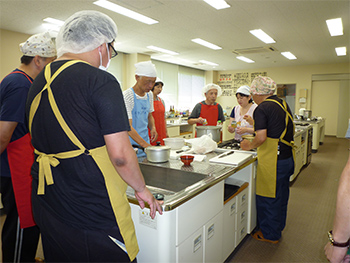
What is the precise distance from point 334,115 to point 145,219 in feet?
35.0

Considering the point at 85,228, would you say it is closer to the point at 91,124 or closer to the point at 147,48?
the point at 91,124

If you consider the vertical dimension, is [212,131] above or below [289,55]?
below

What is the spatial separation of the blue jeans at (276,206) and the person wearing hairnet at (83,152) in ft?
5.19

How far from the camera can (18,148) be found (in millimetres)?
1567

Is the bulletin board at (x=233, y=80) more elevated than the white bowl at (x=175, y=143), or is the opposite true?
the bulletin board at (x=233, y=80)

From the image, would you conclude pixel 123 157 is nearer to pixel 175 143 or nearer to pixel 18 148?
pixel 18 148

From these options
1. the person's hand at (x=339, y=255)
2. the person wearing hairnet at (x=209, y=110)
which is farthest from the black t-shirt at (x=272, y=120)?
the person wearing hairnet at (x=209, y=110)

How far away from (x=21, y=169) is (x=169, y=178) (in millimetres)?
962

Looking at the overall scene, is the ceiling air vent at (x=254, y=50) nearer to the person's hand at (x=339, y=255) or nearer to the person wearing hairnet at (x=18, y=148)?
the person wearing hairnet at (x=18, y=148)

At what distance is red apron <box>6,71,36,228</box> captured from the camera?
1.56m

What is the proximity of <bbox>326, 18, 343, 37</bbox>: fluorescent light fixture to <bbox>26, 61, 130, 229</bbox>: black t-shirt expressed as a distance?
5.13 m

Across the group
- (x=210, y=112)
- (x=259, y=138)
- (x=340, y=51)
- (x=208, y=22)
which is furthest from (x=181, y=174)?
(x=340, y=51)

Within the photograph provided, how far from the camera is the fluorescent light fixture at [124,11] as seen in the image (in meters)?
3.74

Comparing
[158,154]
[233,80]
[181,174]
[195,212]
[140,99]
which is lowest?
[195,212]
